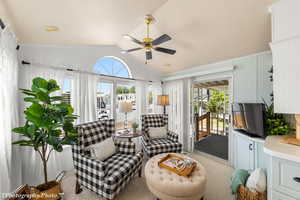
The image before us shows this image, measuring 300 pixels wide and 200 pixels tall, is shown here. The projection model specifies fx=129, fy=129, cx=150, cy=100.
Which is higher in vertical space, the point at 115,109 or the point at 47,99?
the point at 47,99

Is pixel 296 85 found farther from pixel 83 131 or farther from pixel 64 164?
pixel 64 164

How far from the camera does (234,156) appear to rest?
2848 mm

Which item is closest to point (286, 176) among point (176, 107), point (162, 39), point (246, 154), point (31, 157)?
point (246, 154)

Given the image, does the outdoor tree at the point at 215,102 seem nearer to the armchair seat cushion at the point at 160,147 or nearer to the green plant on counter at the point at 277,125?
the armchair seat cushion at the point at 160,147

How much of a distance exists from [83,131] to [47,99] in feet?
2.43

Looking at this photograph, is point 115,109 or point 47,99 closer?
point 47,99

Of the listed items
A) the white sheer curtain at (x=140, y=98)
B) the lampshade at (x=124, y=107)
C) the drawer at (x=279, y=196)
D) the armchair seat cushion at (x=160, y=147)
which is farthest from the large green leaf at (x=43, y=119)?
the drawer at (x=279, y=196)

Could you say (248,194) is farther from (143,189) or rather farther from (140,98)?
(140,98)

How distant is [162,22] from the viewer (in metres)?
2.22

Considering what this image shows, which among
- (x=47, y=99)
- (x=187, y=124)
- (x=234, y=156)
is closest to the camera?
(x=47, y=99)

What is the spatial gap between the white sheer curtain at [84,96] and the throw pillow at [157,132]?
1.38 meters

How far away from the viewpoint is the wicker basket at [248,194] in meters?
1.49

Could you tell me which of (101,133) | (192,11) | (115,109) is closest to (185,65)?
(192,11)

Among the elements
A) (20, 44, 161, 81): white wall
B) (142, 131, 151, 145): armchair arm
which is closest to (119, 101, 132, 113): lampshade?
(142, 131, 151, 145): armchair arm
